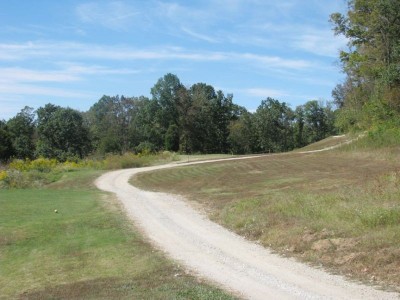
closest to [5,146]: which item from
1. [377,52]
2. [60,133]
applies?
[60,133]

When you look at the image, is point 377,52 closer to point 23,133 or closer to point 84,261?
point 84,261

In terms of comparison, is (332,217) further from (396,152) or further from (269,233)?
(396,152)

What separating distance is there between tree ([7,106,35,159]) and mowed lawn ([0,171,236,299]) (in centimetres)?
7650

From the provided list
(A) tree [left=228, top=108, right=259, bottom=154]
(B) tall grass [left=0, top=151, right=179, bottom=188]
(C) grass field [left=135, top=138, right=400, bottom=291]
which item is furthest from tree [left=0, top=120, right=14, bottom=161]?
(C) grass field [left=135, top=138, right=400, bottom=291]

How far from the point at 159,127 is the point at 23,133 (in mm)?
28751

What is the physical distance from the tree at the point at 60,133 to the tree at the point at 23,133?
4744mm

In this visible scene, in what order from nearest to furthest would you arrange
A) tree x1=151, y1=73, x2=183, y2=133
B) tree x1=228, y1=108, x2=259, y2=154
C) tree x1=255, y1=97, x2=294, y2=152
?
tree x1=151, y1=73, x2=183, y2=133 < tree x1=228, y1=108, x2=259, y2=154 < tree x1=255, y1=97, x2=294, y2=152

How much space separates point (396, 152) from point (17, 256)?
29189 mm

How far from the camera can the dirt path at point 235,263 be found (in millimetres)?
8172

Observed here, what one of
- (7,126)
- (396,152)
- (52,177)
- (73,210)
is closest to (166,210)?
(73,210)

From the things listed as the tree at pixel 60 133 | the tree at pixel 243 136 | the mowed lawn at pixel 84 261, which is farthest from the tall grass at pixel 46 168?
the tree at pixel 243 136

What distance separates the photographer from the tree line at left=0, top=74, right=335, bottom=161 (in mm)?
90375

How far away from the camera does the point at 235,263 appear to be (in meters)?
10.6

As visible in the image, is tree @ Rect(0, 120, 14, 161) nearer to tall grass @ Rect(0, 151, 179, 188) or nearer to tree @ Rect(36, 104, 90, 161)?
tree @ Rect(36, 104, 90, 161)
